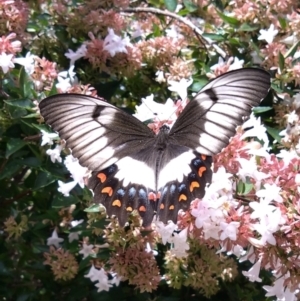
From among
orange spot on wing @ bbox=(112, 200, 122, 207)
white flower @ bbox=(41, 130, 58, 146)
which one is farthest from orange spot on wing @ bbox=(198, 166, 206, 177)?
white flower @ bbox=(41, 130, 58, 146)

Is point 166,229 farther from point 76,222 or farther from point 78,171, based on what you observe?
point 76,222

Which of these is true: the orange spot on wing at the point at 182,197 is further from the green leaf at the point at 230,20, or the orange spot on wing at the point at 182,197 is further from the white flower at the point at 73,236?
the green leaf at the point at 230,20

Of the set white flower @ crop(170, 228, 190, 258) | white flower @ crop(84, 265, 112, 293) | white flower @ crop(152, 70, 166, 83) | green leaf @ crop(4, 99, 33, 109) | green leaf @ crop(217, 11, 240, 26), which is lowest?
white flower @ crop(84, 265, 112, 293)

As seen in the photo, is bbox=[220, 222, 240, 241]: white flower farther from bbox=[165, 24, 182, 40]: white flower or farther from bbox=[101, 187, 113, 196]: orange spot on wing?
bbox=[165, 24, 182, 40]: white flower

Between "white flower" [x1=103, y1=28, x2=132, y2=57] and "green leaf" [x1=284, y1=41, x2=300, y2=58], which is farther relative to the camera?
"white flower" [x1=103, y1=28, x2=132, y2=57]

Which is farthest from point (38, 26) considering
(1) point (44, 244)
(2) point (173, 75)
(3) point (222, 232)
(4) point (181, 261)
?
(3) point (222, 232)

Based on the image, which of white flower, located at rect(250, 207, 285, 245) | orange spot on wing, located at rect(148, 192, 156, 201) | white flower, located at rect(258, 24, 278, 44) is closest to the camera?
white flower, located at rect(250, 207, 285, 245)
